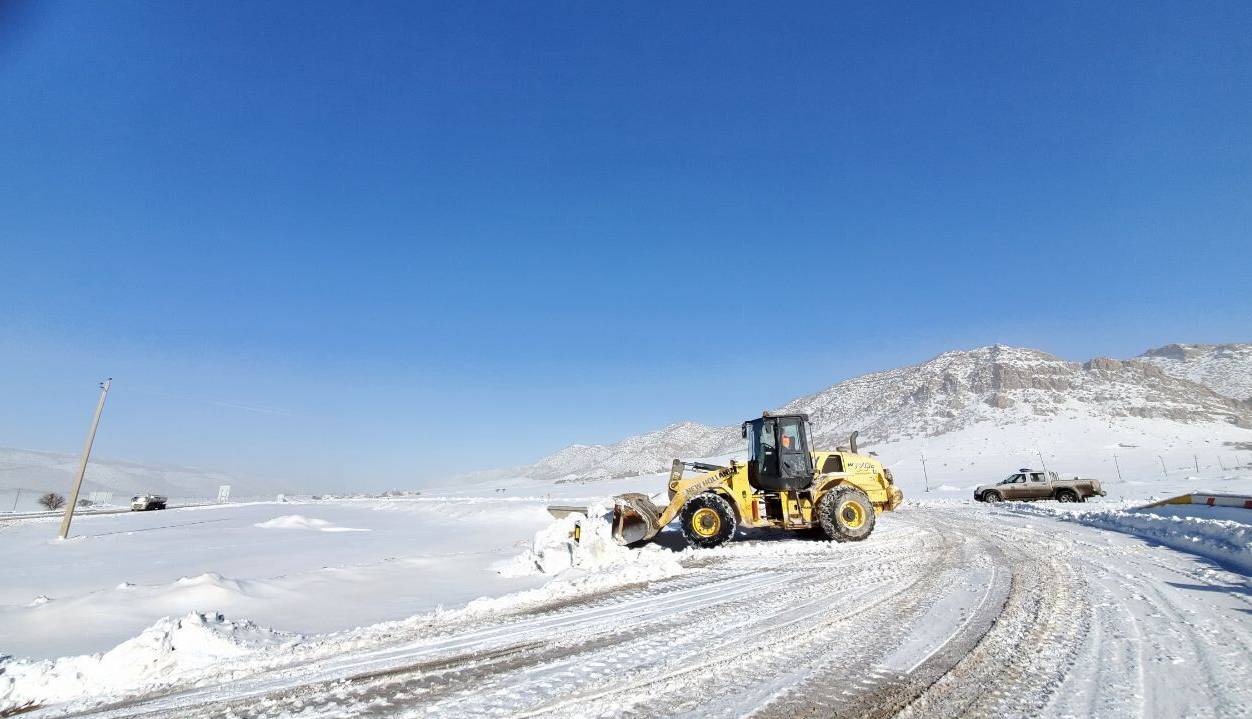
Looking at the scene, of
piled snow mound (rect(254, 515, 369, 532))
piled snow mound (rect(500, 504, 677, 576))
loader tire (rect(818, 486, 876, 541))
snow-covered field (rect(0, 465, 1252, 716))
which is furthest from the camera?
piled snow mound (rect(254, 515, 369, 532))

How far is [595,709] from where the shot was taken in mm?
3387

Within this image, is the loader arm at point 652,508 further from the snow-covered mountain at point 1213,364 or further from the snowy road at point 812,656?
the snow-covered mountain at point 1213,364

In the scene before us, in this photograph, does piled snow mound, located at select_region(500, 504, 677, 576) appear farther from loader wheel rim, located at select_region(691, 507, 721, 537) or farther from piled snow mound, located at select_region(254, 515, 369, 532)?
piled snow mound, located at select_region(254, 515, 369, 532)

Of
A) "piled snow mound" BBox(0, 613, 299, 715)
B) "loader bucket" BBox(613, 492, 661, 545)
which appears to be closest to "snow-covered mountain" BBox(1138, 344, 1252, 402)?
"loader bucket" BBox(613, 492, 661, 545)

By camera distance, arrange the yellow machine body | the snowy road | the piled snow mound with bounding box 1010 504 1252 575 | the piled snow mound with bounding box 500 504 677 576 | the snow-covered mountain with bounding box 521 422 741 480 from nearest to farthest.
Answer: the snowy road
the piled snow mound with bounding box 1010 504 1252 575
the piled snow mound with bounding box 500 504 677 576
the yellow machine body
the snow-covered mountain with bounding box 521 422 741 480

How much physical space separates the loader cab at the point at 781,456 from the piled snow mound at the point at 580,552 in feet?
8.90

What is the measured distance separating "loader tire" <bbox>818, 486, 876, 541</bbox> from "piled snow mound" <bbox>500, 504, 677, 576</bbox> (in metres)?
3.49

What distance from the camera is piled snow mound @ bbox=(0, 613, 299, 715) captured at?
383cm

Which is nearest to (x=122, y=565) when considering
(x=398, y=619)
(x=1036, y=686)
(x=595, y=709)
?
(x=398, y=619)

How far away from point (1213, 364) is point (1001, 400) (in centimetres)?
9493

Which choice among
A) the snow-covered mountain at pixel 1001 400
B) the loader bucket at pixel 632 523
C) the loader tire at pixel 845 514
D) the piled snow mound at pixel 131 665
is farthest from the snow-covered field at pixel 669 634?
the snow-covered mountain at pixel 1001 400

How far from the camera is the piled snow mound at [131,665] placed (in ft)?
12.6

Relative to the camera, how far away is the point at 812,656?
434 cm

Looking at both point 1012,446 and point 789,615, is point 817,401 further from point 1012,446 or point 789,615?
point 789,615
